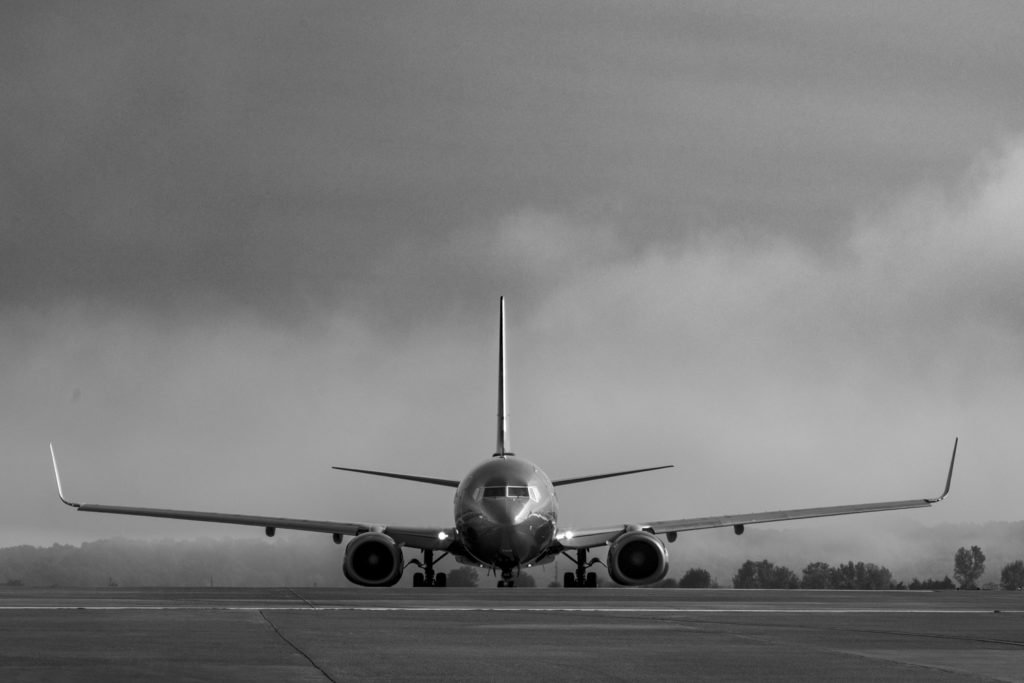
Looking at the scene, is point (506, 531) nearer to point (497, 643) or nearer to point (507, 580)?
point (507, 580)

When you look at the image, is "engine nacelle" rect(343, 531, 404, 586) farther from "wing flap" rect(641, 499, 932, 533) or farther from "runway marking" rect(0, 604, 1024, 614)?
"runway marking" rect(0, 604, 1024, 614)

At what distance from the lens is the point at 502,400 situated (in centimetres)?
5809

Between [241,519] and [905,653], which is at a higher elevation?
[241,519]

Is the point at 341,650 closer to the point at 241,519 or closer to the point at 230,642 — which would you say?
the point at 230,642

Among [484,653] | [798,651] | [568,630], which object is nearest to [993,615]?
[568,630]

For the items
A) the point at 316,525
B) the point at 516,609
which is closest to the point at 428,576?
the point at 316,525

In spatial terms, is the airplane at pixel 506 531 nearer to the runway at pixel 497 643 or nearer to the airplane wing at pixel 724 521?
the airplane wing at pixel 724 521

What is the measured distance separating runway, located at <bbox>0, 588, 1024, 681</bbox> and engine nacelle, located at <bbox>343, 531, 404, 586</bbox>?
25.7 meters

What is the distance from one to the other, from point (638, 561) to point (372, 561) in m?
8.25

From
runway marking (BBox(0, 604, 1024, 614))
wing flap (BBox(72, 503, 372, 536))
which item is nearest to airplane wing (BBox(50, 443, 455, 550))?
wing flap (BBox(72, 503, 372, 536))

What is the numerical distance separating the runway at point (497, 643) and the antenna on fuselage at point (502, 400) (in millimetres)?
34860

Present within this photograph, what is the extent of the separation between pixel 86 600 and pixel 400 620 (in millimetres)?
8918

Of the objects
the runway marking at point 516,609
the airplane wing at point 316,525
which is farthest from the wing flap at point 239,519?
the runway marking at point 516,609

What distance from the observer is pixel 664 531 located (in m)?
52.3
